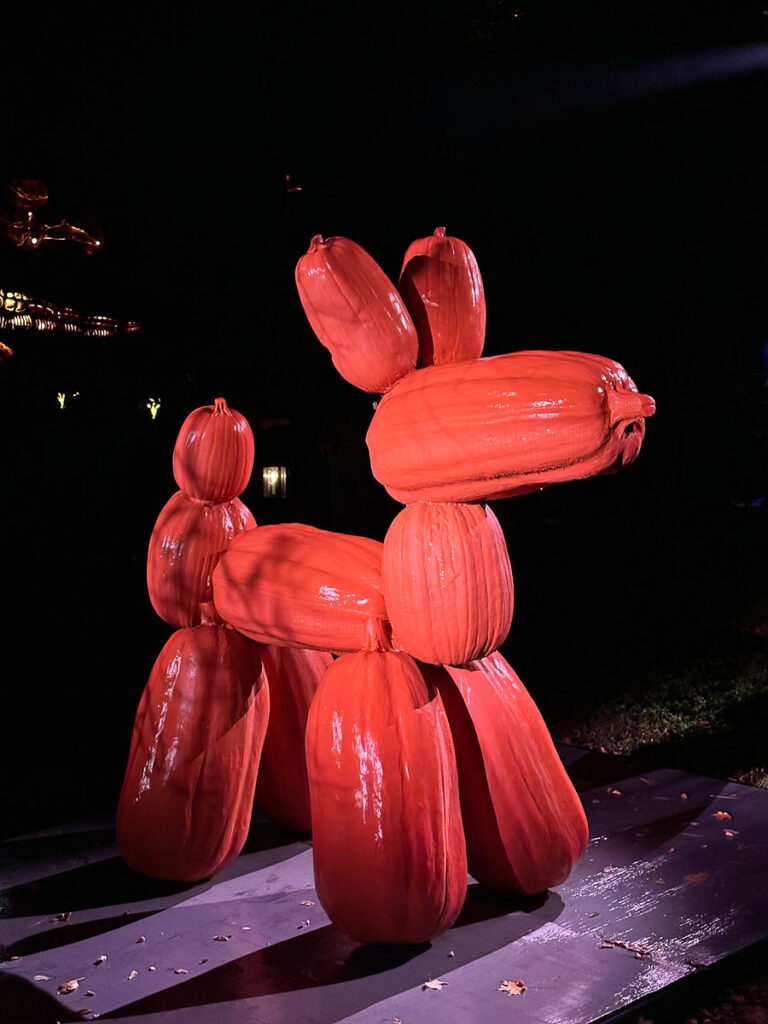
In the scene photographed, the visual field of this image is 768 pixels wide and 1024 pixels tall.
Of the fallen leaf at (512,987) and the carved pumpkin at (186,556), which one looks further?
the carved pumpkin at (186,556)

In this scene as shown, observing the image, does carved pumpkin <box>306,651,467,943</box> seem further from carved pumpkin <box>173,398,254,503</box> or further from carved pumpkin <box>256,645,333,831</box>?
carved pumpkin <box>173,398,254,503</box>

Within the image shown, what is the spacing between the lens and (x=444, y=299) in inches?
99.7

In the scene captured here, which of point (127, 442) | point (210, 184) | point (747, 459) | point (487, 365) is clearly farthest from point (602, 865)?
point (747, 459)

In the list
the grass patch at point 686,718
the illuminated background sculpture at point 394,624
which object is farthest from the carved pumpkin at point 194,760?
the grass patch at point 686,718

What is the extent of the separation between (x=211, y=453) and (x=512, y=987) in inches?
73.9

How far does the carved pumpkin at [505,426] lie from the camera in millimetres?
2016

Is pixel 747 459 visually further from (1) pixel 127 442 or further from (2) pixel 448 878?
(2) pixel 448 878

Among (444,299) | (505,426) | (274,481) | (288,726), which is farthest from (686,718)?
(274,481)

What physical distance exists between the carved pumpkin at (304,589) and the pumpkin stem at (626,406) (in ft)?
2.97

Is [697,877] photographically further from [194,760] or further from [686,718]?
[686,718]

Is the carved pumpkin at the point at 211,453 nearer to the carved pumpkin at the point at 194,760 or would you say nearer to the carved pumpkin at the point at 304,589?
the carved pumpkin at the point at 304,589

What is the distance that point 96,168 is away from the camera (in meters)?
6.66

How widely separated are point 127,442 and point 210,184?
356 cm

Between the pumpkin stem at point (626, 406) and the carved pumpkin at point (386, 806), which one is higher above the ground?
the pumpkin stem at point (626, 406)
